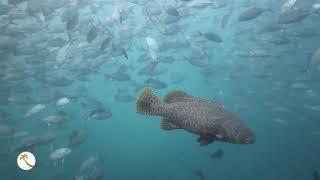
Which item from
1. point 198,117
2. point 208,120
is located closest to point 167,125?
point 198,117

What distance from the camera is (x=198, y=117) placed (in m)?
3.89

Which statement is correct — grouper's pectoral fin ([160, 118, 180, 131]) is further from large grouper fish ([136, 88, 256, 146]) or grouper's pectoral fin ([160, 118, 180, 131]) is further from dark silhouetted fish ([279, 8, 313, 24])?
dark silhouetted fish ([279, 8, 313, 24])

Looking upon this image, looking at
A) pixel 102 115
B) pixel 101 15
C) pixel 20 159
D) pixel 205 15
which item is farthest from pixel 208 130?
pixel 205 15

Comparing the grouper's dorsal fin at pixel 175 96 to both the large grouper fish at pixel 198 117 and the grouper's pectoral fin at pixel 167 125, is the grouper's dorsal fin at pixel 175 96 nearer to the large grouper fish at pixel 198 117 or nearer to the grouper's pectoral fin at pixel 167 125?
the large grouper fish at pixel 198 117

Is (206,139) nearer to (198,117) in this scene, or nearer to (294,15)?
(198,117)

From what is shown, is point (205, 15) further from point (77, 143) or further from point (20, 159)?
point (20, 159)

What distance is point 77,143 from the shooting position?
16.8 metres

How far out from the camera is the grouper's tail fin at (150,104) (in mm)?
4094

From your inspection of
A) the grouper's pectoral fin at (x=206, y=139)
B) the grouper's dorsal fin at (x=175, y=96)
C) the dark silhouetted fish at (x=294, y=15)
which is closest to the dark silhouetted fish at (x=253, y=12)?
the dark silhouetted fish at (x=294, y=15)

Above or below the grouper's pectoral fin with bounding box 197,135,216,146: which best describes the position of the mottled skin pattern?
above

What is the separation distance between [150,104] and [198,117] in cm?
58

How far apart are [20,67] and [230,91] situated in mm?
40982

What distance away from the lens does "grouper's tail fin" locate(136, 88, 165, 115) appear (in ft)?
13.4

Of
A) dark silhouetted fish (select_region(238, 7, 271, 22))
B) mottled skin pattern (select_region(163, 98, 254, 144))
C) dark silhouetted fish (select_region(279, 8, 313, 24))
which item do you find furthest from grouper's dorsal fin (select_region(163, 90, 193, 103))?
dark silhouetted fish (select_region(238, 7, 271, 22))
